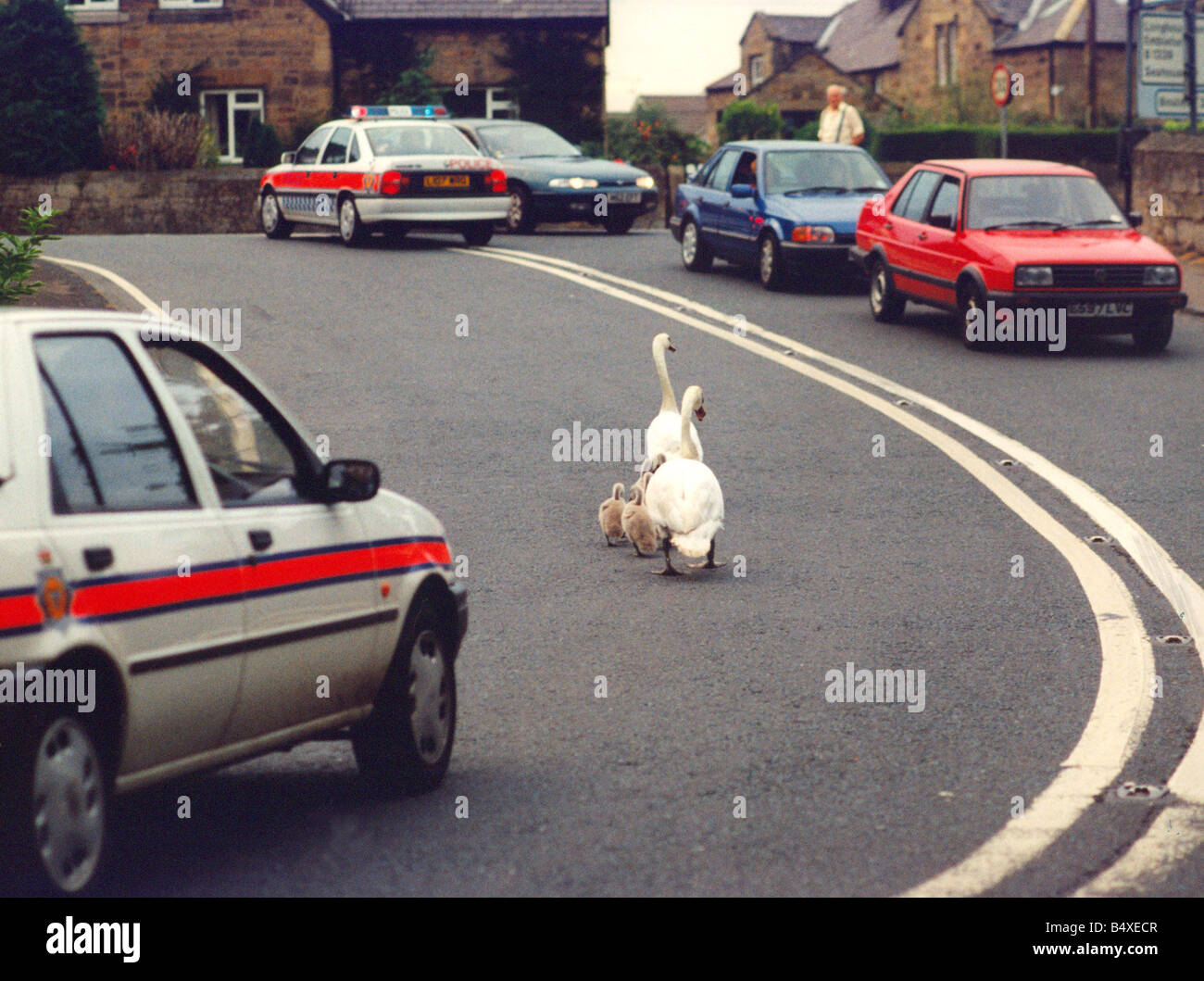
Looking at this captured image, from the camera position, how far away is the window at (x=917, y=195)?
19236 mm

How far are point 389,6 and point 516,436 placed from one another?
33.9 m

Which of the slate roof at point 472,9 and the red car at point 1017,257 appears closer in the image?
the red car at point 1017,257

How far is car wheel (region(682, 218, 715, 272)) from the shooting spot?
23891 mm

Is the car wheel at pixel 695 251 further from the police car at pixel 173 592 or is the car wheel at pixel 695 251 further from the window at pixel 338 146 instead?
the police car at pixel 173 592

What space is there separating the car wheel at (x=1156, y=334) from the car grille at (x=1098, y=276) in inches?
18.1

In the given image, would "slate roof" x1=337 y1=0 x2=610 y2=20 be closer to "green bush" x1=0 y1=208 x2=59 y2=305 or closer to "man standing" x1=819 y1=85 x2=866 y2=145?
"man standing" x1=819 y1=85 x2=866 y2=145

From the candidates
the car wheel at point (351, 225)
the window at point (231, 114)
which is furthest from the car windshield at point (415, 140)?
the window at point (231, 114)

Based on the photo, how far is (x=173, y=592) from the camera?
16.4 feet

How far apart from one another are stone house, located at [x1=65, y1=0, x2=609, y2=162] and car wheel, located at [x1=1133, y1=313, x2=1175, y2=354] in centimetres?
2941

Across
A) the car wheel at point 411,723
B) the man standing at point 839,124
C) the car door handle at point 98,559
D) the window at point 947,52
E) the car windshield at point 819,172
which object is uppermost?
the window at point 947,52

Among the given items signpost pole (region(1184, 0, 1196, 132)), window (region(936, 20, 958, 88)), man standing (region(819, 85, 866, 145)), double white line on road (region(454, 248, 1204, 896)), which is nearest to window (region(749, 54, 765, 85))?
window (region(936, 20, 958, 88))

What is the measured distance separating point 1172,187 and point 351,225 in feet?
34.5

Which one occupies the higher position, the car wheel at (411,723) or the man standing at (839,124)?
the man standing at (839,124)
